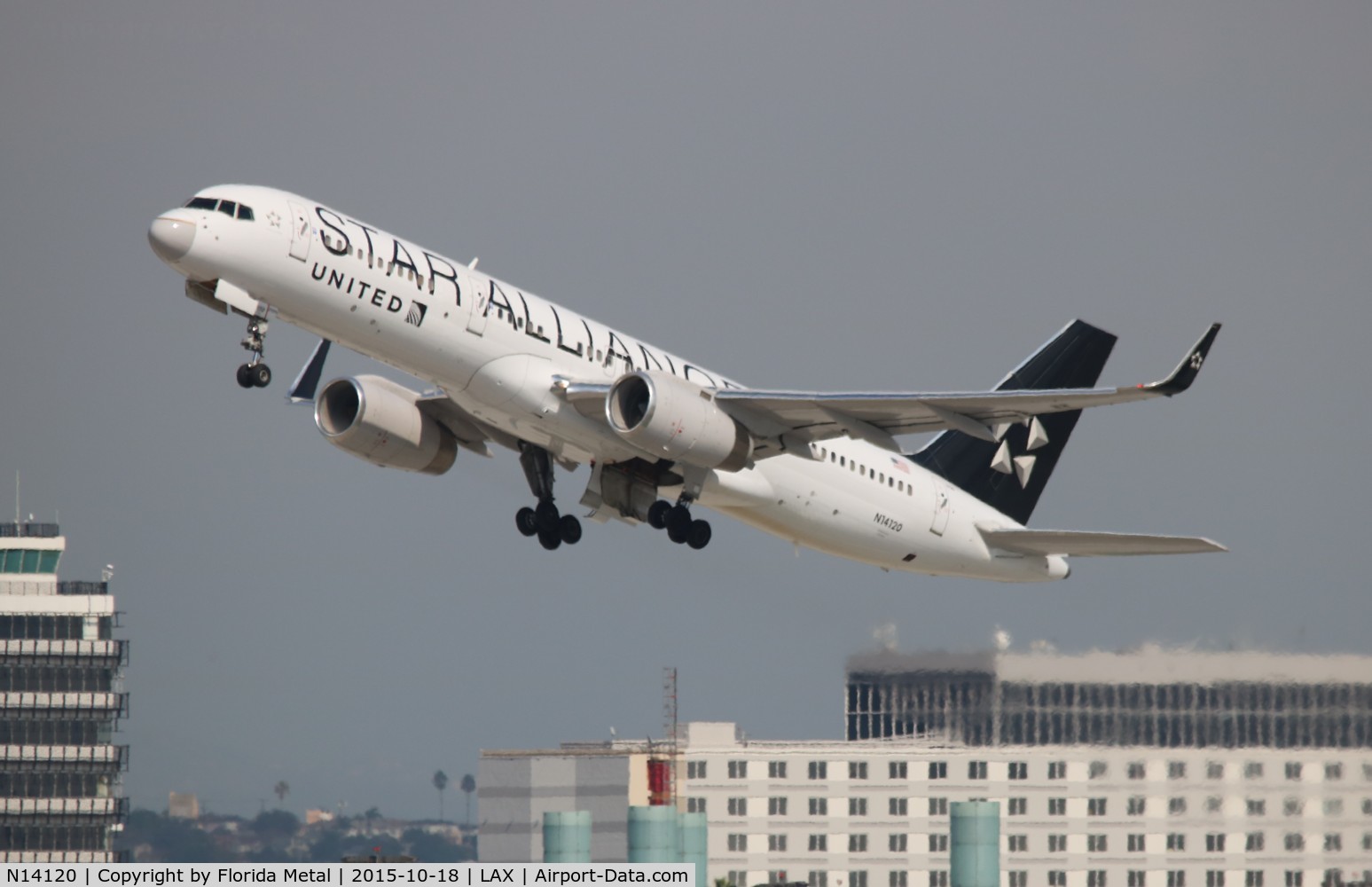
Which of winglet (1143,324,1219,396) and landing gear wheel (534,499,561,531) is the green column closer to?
landing gear wheel (534,499,561,531)

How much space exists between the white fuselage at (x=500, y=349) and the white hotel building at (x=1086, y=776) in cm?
1496

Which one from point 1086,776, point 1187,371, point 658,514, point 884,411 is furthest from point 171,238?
point 1086,776

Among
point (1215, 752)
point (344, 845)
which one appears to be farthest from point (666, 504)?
point (344, 845)

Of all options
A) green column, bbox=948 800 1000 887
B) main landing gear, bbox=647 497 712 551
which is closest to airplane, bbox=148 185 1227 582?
main landing gear, bbox=647 497 712 551

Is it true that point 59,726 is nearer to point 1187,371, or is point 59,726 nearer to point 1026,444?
point 1026,444

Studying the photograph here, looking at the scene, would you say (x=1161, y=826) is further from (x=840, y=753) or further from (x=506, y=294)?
(x=506, y=294)

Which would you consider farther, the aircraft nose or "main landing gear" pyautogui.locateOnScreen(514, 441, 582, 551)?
"main landing gear" pyautogui.locateOnScreen(514, 441, 582, 551)

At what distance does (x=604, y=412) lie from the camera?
37.1 m

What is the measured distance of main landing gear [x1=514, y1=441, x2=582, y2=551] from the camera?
42344mm

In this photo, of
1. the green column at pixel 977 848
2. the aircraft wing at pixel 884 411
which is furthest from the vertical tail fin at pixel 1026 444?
the green column at pixel 977 848

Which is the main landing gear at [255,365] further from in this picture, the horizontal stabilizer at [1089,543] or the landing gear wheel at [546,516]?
the horizontal stabilizer at [1089,543]

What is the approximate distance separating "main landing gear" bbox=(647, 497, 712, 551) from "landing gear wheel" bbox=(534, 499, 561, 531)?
3065 mm

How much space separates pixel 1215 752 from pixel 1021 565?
1368 centimetres

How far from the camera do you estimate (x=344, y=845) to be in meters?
159
